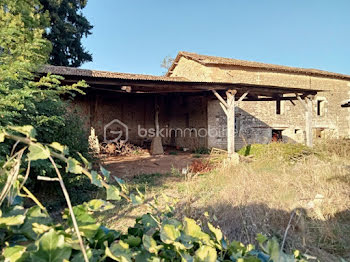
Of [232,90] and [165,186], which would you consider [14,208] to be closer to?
[165,186]

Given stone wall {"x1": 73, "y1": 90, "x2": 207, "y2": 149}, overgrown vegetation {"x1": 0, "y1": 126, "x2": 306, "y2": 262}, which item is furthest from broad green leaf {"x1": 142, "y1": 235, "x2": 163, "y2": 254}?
stone wall {"x1": 73, "y1": 90, "x2": 207, "y2": 149}

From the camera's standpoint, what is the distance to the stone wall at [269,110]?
44.3 feet

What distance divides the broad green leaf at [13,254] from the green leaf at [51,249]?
0.03 m

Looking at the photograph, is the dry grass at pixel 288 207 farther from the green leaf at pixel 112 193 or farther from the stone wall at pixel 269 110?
the stone wall at pixel 269 110

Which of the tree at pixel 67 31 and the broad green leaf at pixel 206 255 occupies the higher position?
the tree at pixel 67 31

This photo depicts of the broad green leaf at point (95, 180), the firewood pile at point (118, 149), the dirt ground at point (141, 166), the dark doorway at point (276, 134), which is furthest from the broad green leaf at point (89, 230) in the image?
the dark doorway at point (276, 134)

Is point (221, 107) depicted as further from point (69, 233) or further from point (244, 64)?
point (69, 233)

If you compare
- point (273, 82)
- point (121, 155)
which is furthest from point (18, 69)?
point (273, 82)

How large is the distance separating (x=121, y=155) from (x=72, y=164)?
32.6 feet

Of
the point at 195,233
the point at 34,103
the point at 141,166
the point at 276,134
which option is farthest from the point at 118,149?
the point at 195,233

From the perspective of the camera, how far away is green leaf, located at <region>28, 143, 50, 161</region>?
1.77ft

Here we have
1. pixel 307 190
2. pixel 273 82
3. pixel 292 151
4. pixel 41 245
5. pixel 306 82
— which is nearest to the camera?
pixel 41 245

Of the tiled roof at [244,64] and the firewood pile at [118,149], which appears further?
the tiled roof at [244,64]

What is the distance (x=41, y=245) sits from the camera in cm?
50
